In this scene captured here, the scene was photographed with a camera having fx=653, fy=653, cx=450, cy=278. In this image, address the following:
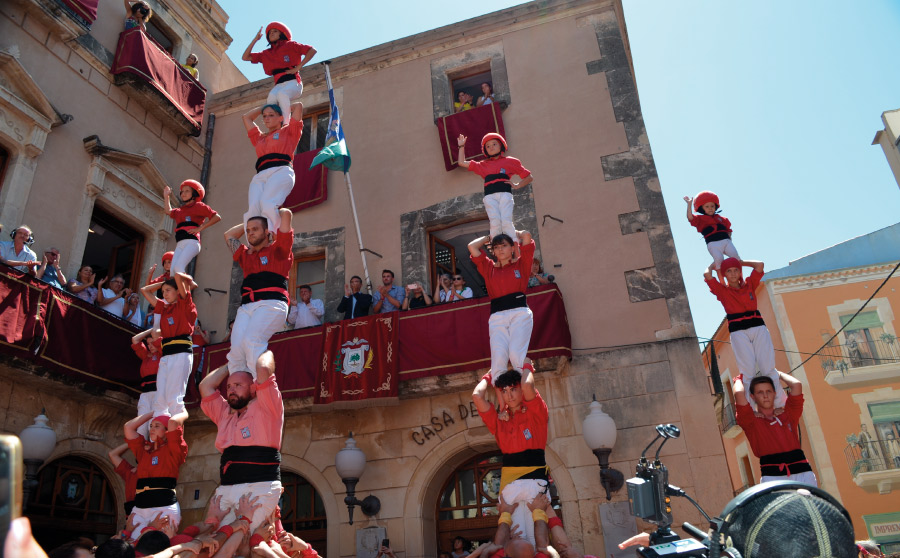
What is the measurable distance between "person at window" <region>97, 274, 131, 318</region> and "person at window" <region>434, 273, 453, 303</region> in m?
4.97

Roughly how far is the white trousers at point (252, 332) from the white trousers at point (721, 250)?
193 inches

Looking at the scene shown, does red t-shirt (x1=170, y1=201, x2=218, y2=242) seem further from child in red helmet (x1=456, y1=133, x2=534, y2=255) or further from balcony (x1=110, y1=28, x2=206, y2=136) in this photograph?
balcony (x1=110, y1=28, x2=206, y2=136)

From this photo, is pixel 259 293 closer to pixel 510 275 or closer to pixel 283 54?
pixel 510 275

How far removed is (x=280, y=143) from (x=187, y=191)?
1.66m

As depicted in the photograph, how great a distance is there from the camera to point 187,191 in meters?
7.57

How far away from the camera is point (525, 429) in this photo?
5.59 m

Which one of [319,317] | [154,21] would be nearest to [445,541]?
[319,317]

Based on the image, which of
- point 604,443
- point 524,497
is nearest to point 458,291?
point 604,443

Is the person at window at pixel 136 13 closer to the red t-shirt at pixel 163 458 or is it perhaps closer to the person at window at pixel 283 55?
the person at window at pixel 283 55

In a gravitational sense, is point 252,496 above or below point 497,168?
below

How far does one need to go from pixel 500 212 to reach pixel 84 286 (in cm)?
679

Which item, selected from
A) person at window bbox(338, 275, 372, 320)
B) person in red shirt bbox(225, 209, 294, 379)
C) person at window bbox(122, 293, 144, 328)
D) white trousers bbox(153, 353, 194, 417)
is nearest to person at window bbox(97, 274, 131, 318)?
person at window bbox(122, 293, 144, 328)

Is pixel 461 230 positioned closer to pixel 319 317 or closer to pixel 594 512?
pixel 319 317

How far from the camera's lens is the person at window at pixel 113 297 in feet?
33.1
